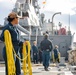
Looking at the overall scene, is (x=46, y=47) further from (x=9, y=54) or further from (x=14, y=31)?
(x=9, y=54)

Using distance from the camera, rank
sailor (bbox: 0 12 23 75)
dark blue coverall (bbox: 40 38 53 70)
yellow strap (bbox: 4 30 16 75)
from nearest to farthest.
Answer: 1. yellow strap (bbox: 4 30 16 75)
2. sailor (bbox: 0 12 23 75)
3. dark blue coverall (bbox: 40 38 53 70)

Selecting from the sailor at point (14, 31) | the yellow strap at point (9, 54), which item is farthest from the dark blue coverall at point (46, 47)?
the yellow strap at point (9, 54)

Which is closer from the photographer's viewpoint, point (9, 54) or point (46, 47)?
point (9, 54)

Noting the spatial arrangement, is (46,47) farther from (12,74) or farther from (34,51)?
(34,51)

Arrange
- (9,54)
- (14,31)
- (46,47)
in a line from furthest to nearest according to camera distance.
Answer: (46,47) < (14,31) < (9,54)

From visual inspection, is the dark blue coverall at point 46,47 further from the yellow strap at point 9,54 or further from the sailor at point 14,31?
the yellow strap at point 9,54

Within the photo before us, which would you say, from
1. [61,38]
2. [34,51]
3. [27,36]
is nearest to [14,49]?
[34,51]

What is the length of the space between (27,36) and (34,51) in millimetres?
6130

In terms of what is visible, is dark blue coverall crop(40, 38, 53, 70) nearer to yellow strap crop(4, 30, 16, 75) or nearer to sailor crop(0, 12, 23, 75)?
sailor crop(0, 12, 23, 75)

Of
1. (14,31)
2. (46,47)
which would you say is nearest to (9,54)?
(14,31)

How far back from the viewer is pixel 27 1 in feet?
111

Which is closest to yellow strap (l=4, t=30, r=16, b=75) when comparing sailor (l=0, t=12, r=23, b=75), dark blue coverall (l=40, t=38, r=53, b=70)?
sailor (l=0, t=12, r=23, b=75)

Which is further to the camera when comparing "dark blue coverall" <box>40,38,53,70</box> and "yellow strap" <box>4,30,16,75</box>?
"dark blue coverall" <box>40,38,53,70</box>

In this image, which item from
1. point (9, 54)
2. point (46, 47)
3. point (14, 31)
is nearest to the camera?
point (9, 54)
